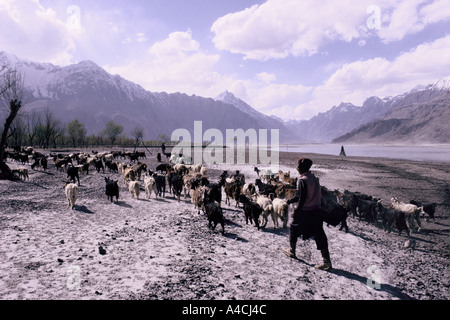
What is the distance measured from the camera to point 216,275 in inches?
212

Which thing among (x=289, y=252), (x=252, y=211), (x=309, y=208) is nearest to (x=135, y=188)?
(x=252, y=211)

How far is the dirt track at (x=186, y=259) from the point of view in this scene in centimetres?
483

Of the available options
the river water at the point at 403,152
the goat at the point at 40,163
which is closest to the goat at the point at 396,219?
the goat at the point at 40,163

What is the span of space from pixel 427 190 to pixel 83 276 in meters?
22.7

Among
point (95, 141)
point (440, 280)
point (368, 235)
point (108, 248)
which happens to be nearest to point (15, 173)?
point (108, 248)

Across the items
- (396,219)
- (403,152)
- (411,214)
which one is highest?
(403,152)

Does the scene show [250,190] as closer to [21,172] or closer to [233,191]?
[233,191]

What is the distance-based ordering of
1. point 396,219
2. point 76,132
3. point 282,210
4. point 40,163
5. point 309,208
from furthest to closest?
1. point 76,132
2. point 40,163
3. point 396,219
4. point 282,210
5. point 309,208

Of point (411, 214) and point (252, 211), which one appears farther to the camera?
point (411, 214)

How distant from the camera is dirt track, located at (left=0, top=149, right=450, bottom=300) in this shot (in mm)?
4828

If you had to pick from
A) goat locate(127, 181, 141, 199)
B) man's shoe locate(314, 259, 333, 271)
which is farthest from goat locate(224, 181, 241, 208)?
man's shoe locate(314, 259, 333, 271)

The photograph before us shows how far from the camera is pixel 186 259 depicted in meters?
6.01

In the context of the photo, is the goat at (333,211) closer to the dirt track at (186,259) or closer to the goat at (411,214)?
the dirt track at (186,259)

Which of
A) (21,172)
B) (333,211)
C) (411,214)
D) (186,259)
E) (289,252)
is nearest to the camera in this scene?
(186,259)
